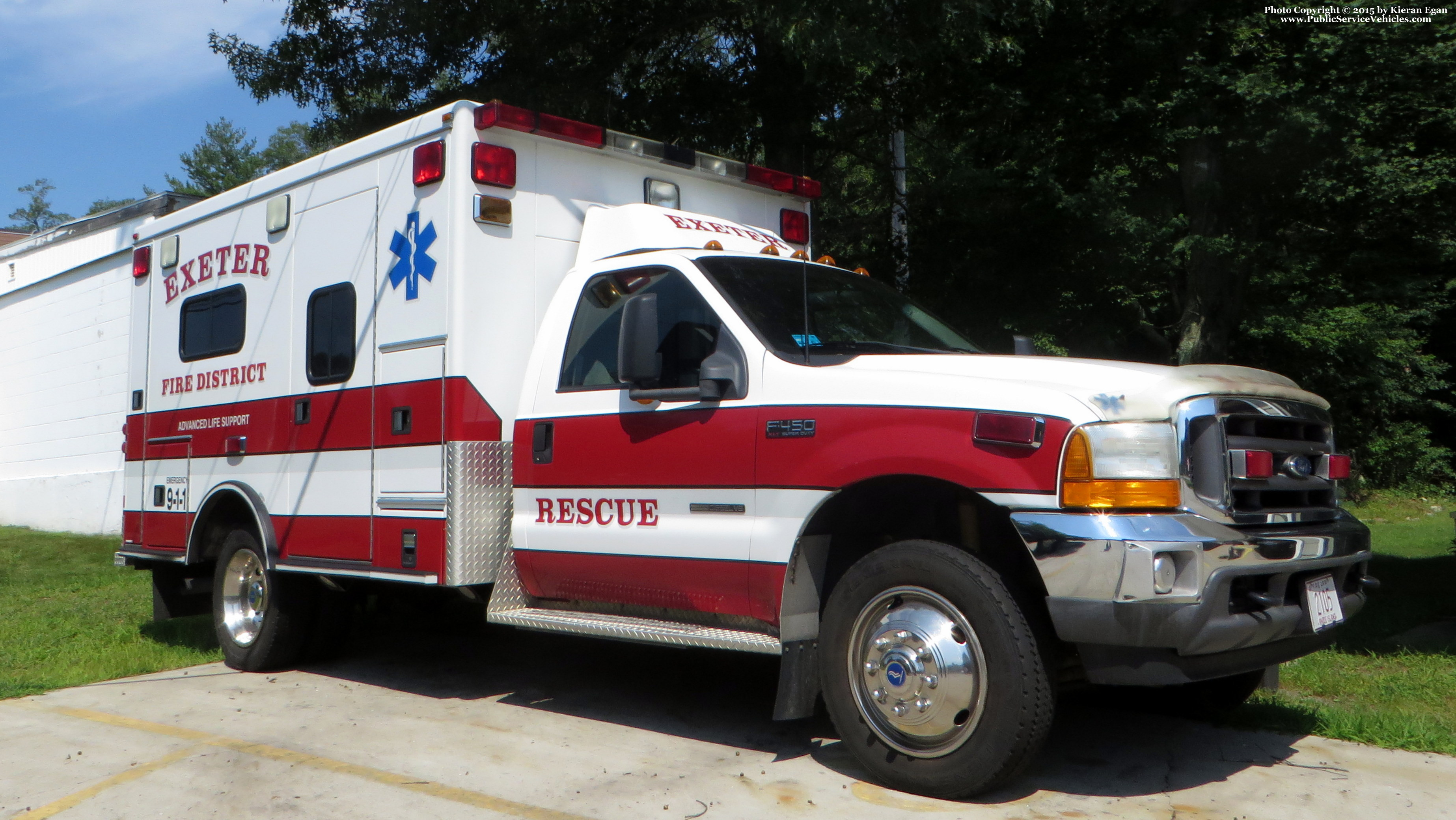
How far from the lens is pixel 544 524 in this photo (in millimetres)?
5793

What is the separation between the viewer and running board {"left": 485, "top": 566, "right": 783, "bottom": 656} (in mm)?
4984

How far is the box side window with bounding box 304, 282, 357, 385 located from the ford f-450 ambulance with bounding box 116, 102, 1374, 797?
2 centimetres

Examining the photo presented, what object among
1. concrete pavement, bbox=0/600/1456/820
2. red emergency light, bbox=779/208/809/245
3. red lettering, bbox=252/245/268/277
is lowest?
concrete pavement, bbox=0/600/1456/820

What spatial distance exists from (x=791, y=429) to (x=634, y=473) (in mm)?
913

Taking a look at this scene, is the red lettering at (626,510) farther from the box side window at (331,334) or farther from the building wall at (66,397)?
the building wall at (66,397)

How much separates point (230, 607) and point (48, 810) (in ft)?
10.3

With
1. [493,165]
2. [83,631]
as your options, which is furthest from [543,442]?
[83,631]

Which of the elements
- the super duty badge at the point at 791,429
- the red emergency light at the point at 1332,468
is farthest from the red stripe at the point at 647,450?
the red emergency light at the point at 1332,468

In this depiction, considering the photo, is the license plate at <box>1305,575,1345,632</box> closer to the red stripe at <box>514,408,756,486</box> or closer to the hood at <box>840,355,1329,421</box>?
the hood at <box>840,355,1329,421</box>

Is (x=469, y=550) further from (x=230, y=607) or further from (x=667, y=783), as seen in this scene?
(x=230, y=607)

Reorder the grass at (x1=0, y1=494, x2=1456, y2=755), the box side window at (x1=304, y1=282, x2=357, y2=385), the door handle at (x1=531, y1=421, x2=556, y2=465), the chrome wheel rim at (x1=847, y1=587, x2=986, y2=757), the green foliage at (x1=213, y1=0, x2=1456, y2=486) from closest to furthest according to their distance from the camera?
the chrome wheel rim at (x1=847, y1=587, x2=986, y2=757) → the grass at (x1=0, y1=494, x2=1456, y2=755) → the door handle at (x1=531, y1=421, x2=556, y2=465) → the box side window at (x1=304, y1=282, x2=357, y2=385) → the green foliage at (x1=213, y1=0, x2=1456, y2=486)

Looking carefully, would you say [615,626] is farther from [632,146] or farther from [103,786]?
[632,146]

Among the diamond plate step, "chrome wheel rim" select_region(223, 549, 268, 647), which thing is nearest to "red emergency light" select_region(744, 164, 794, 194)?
the diamond plate step

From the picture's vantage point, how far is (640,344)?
509 centimetres
